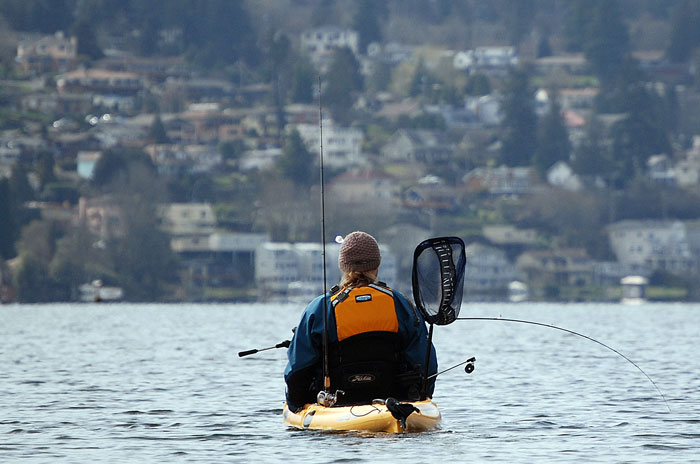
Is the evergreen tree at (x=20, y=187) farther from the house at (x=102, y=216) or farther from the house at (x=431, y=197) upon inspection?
the house at (x=431, y=197)

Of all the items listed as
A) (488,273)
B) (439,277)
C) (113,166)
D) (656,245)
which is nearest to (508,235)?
(488,273)

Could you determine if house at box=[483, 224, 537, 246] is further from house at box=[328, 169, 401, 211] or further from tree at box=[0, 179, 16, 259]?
tree at box=[0, 179, 16, 259]

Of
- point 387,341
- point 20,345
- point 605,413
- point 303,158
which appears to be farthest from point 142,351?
point 303,158

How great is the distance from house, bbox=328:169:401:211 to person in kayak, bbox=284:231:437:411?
16011 cm

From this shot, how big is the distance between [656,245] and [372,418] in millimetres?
163317

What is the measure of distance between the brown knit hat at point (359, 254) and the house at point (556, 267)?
146 metres

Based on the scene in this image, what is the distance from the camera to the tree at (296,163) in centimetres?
18750

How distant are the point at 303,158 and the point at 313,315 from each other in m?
175

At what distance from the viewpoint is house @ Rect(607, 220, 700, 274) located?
6767 inches

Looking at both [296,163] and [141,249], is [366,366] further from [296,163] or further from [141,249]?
[296,163]

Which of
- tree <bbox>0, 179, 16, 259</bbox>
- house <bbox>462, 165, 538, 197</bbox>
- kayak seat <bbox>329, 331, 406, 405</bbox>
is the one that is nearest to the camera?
kayak seat <bbox>329, 331, 406, 405</bbox>

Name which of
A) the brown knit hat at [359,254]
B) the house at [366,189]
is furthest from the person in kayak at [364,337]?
the house at [366,189]

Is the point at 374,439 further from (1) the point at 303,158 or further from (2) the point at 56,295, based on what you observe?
(1) the point at 303,158

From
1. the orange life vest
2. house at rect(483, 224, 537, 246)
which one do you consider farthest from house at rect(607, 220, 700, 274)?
the orange life vest
